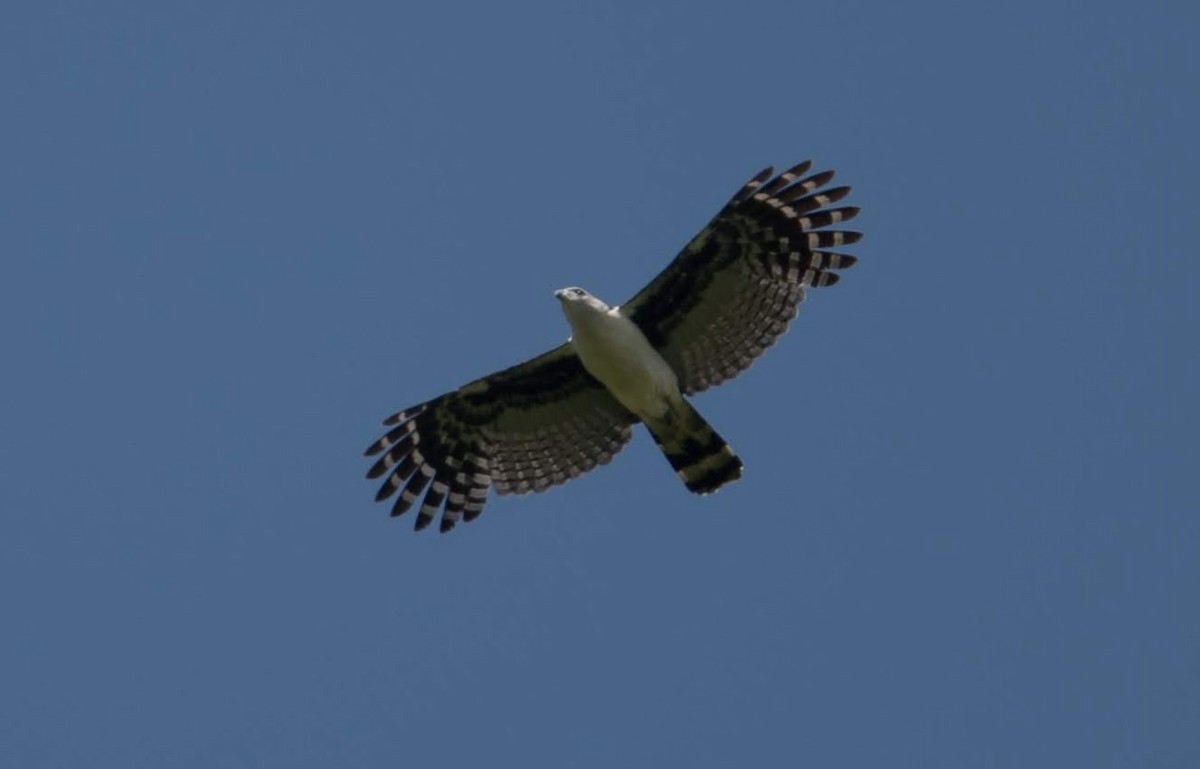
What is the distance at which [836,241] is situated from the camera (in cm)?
2031

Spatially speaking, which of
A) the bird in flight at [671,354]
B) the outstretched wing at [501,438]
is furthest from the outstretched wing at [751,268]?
the outstretched wing at [501,438]

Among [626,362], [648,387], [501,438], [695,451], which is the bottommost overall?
[695,451]

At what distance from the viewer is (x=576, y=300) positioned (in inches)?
784

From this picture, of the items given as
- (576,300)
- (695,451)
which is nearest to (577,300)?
(576,300)

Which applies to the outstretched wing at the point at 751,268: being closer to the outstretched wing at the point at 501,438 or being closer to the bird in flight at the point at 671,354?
the bird in flight at the point at 671,354

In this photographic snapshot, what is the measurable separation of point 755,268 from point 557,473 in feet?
9.42

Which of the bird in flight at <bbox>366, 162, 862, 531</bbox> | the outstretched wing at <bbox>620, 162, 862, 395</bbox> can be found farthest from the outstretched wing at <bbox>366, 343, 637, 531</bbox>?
the outstretched wing at <bbox>620, 162, 862, 395</bbox>

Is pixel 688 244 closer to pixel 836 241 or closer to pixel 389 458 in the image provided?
pixel 836 241

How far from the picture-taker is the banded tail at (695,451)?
67.6 feet

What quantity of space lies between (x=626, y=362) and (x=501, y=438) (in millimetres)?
1969

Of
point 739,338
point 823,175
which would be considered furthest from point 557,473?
point 823,175

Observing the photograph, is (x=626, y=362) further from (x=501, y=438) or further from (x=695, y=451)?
(x=501, y=438)

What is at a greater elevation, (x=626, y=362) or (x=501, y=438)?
(x=501, y=438)

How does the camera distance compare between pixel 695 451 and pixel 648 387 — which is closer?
pixel 648 387
